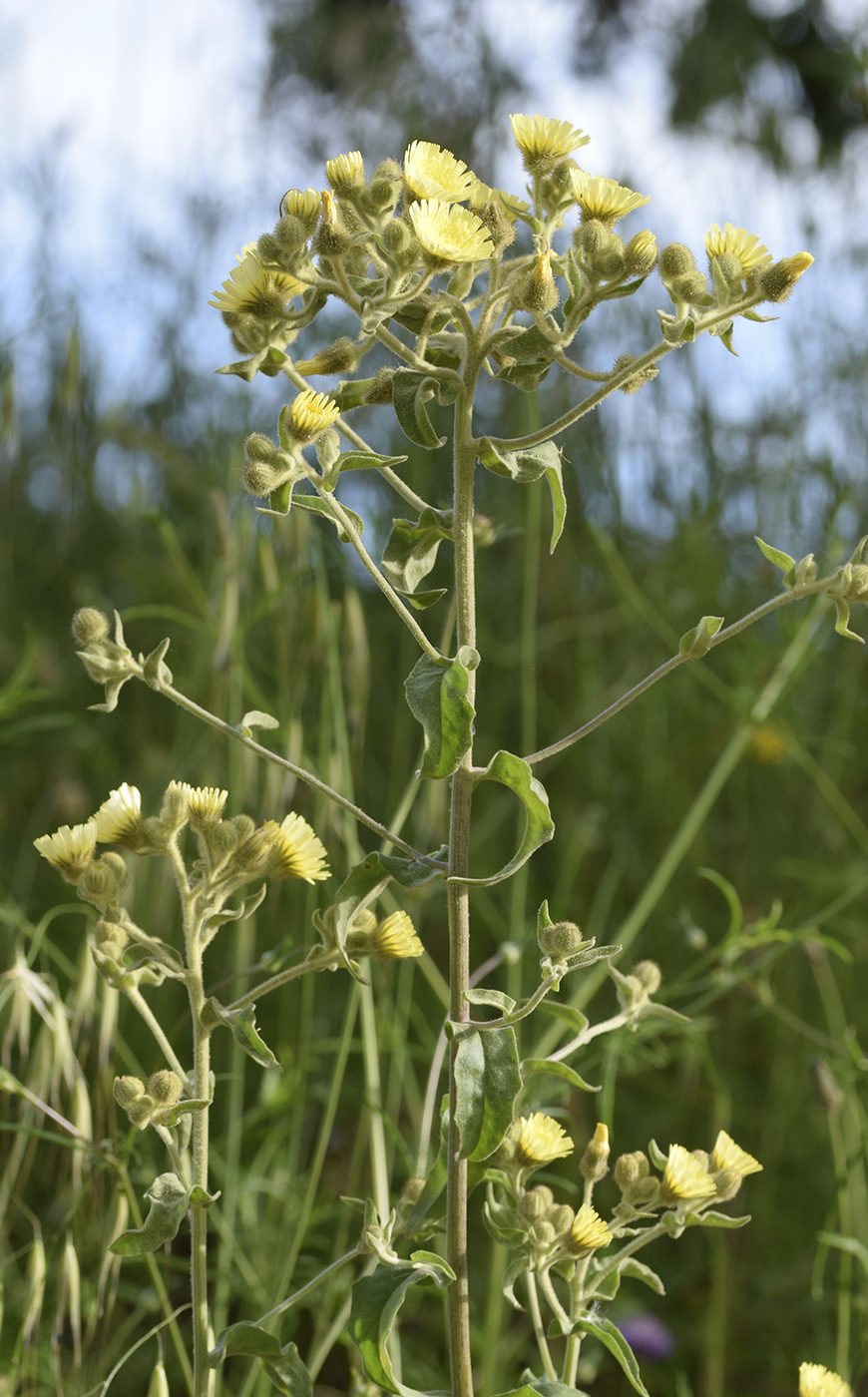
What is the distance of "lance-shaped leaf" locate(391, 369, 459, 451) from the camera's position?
0.57 m

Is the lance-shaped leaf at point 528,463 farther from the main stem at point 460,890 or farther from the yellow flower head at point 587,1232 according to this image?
the yellow flower head at point 587,1232

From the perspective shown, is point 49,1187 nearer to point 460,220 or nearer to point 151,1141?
point 151,1141

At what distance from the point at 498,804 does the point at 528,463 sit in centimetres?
110

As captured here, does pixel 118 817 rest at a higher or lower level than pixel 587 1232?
higher

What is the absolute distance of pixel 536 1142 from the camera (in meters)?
0.59

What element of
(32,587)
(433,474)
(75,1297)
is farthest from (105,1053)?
(32,587)

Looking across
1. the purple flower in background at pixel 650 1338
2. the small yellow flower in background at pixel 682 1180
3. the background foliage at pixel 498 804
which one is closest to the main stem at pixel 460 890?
the small yellow flower in background at pixel 682 1180

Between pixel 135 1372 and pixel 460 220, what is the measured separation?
1071mm

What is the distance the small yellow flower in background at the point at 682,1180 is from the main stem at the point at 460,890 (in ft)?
0.36

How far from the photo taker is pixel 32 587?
2.27m

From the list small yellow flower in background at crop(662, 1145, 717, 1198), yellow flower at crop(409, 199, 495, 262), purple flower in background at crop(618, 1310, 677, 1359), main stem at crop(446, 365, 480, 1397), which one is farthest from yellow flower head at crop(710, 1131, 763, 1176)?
purple flower in background at crop(618, 1310, 677, 1359)

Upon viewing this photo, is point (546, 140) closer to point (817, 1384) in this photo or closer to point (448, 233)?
point (448, 233)

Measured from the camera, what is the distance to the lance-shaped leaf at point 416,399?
0.57 meters

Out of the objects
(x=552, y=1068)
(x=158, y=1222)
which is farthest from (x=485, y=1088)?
(x=158, y=1222)
